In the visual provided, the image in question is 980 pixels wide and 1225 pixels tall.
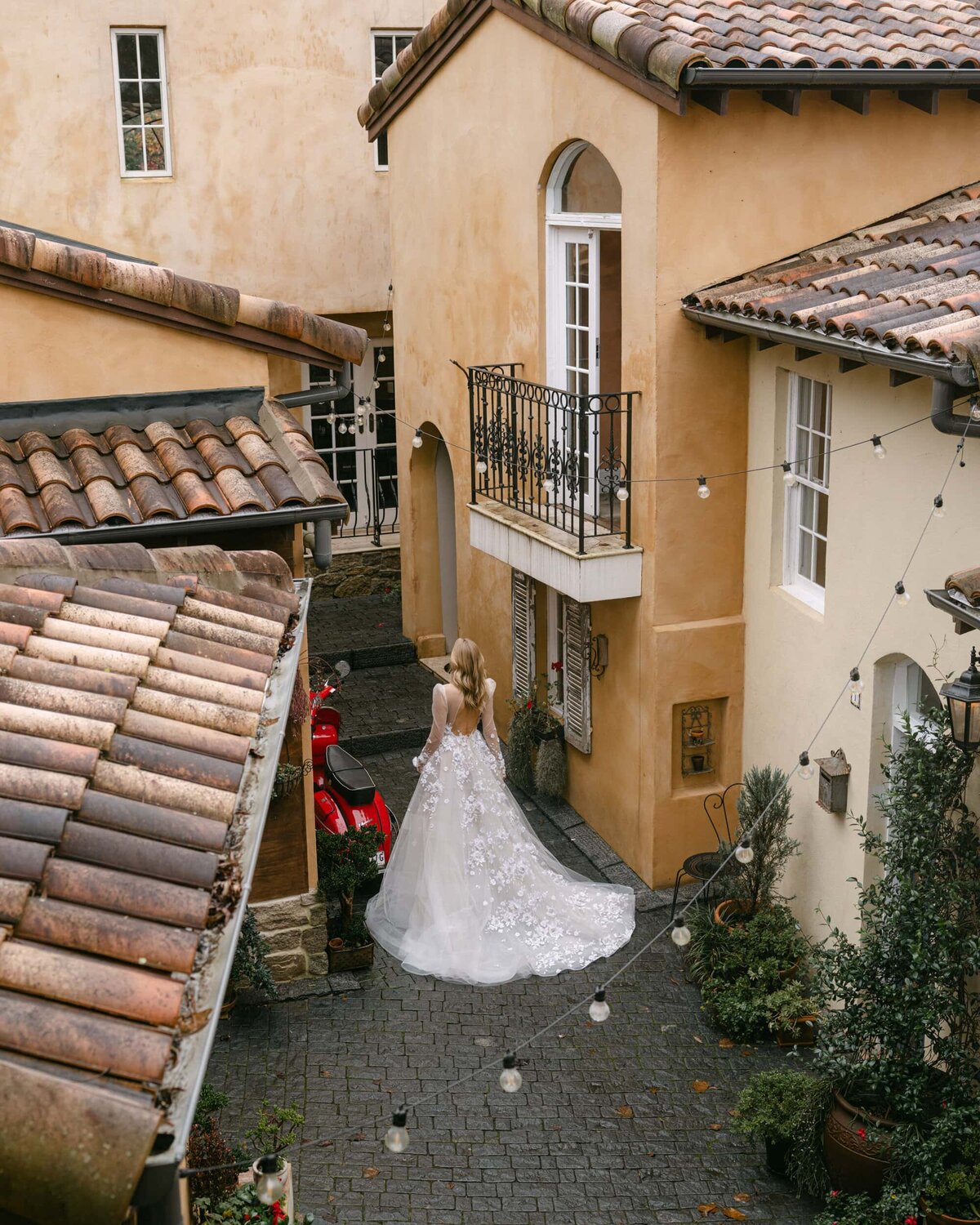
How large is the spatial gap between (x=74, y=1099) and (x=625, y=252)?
8.56 metres

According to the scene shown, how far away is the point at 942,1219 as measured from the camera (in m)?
6.62

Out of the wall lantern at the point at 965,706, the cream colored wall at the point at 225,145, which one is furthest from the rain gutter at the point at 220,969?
the cream colored wall at the point at 225,145

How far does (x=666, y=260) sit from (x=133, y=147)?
8.41 m

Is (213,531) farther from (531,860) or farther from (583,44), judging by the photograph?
(583,44)

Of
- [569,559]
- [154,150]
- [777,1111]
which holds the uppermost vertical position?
[154,150]

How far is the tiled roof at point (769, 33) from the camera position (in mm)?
9125

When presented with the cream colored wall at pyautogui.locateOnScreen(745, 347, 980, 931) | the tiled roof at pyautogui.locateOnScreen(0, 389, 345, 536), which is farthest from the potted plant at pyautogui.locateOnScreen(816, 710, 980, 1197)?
the tiled roof at pyautogui.locateOnScreen(0, 389, 345, 536)

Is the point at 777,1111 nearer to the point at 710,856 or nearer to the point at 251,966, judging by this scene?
the point at 710,856

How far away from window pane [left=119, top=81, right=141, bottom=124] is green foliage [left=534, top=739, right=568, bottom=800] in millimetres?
8671

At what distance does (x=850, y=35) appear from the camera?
9.76 metres

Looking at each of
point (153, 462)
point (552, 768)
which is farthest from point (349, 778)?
point (153, 462)

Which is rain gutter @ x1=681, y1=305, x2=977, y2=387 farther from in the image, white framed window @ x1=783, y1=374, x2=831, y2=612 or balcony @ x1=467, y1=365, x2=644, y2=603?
balcony @ x1=467, y1=365, x2=644, y2=603

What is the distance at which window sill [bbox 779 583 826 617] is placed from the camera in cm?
978

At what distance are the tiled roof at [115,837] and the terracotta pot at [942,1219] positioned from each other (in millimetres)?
4011
